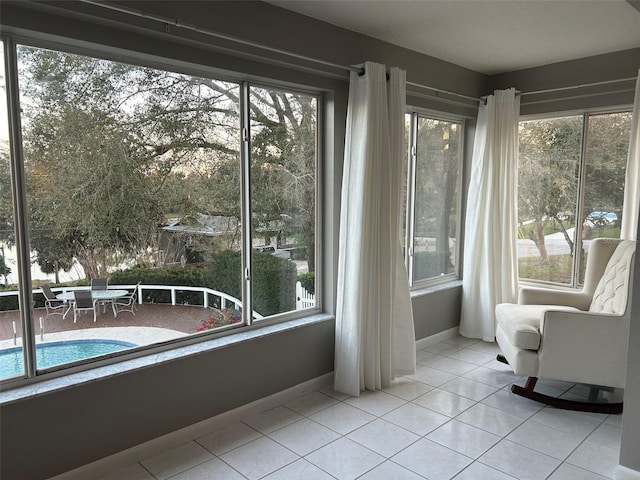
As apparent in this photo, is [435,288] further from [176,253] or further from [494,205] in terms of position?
[176,253]

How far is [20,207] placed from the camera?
6.50 feet

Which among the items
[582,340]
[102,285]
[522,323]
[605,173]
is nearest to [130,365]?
[102,285]

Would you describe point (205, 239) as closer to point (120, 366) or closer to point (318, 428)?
point (120, 366)

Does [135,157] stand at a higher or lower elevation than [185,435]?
higher

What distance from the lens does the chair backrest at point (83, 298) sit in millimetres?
2201

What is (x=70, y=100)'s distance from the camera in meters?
2.09

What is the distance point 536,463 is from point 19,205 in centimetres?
275

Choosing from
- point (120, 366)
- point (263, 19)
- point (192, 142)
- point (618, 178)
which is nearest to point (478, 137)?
point (618, 178)

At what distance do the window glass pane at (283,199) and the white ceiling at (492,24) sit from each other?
604 mm

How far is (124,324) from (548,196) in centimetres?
367

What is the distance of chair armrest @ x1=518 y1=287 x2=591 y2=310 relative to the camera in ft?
11.1

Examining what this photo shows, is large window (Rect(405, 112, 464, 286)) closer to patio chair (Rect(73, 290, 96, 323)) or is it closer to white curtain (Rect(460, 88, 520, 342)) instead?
white curtain (Rect(460, 88, 520, 342))

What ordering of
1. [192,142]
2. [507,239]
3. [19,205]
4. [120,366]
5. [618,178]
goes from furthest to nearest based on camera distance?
[507,239] < [618,178] < [192,142] < [120,366] < [19,205]

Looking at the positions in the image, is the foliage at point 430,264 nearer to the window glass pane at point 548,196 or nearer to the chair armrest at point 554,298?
the window glass pane at point 548,196
